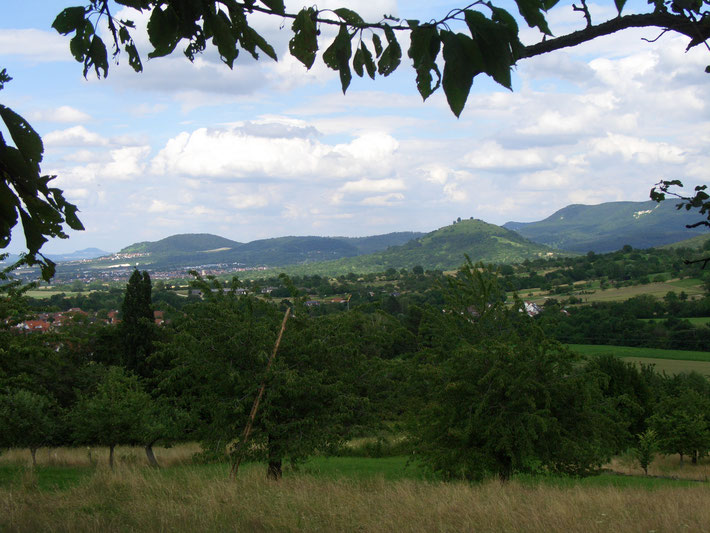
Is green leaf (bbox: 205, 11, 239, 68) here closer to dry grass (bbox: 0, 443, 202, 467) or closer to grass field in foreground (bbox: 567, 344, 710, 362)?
dry grass (bbox: 0, 443, 202, 467)

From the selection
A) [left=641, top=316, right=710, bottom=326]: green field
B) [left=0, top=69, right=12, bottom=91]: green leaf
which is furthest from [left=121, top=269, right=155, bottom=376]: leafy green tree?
[left=641, top=316, right=710, bottom=326]: green field

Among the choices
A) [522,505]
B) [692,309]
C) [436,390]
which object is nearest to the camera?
[522,505]

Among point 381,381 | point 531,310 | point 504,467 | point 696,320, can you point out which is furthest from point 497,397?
point 696,320

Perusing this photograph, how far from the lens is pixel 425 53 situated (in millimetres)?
1674

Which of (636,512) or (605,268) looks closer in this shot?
(636,512)

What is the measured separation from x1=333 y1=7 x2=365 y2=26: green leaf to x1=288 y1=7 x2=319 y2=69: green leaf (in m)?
0.09

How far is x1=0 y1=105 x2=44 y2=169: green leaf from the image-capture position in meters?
1.98

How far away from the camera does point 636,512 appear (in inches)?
224

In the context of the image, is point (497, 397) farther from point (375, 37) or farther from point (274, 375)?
point (375, 37)

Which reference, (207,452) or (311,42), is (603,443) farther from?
(311,42)

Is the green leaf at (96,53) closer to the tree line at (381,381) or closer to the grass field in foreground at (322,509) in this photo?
the grass field in foreground at (322,509)

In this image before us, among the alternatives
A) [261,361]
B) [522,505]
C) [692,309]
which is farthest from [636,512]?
[692,309]

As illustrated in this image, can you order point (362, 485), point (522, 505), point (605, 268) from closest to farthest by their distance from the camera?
point (522, 505)
point (362, 485)
point (605, 268)

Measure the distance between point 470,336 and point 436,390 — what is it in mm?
1576
